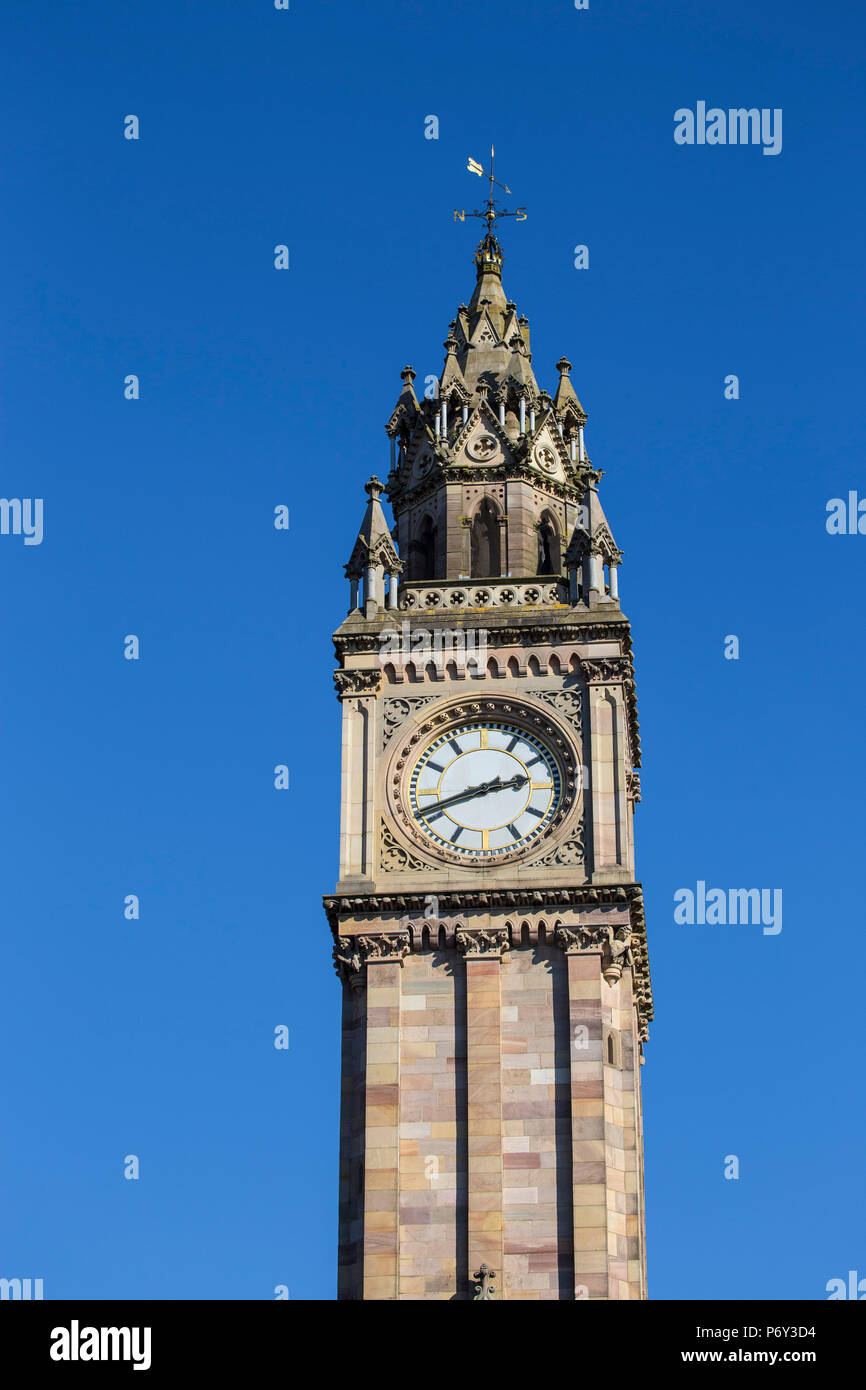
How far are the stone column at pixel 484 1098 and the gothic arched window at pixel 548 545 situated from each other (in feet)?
38.8

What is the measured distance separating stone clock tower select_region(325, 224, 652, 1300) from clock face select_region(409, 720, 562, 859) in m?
0.05

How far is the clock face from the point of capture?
64750 mm

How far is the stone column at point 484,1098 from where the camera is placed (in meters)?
59.9

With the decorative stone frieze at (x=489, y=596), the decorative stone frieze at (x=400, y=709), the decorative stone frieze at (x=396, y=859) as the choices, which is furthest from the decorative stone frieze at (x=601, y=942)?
the decorative stone frieze at (x=489, y=596)

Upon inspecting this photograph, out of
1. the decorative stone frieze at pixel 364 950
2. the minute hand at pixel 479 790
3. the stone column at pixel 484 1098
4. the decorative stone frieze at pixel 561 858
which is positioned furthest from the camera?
the minute hand at pixel 479 790

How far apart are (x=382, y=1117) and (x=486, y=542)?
16.1 meters

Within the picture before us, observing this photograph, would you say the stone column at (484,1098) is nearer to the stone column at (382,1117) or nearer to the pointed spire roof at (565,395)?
the stone column at (382,1117)

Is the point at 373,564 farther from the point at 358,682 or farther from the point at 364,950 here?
the point at 364,950
